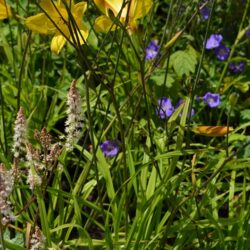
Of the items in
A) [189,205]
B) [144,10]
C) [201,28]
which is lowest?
[189,205]

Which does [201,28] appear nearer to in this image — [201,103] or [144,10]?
[201,103]

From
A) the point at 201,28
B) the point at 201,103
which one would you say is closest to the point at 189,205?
the point at 201,103

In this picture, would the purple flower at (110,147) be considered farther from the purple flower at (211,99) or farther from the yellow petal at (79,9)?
the yellow petal at (79,9)

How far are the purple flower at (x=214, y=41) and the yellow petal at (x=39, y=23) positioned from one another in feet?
5.13

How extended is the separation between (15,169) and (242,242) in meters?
0.74

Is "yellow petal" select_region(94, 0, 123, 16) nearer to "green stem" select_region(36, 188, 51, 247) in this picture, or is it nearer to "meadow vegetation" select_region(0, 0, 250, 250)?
"meadow vegetation" select_region(0, 0, 250, 250)

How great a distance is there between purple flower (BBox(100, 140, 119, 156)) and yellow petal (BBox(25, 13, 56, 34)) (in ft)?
2.58

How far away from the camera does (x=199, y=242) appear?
1779mm

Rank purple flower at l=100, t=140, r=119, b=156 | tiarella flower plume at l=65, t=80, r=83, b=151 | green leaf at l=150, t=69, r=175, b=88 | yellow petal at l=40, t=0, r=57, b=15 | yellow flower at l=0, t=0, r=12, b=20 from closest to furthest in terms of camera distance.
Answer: tiarella flower plume at l=65, t=80, r=83, b=151
yellow petal at l=40, t=0, r=57, b=15
yellow flower at l=0, t=0, r=12, b=20
purple flower at l=100, t=140, r=119, b=156
green leaf at l=150, t=69, r=175, b=88

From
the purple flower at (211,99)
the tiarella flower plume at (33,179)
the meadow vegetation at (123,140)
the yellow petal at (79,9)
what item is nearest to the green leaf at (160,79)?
the meadow vegetation at (123,140)

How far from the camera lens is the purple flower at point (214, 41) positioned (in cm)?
291

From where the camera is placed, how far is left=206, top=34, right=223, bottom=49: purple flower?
2.91 metres

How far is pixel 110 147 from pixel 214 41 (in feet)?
3.27

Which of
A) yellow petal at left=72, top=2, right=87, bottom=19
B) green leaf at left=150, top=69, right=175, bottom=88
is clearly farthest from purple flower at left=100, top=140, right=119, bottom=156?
yellow petal at left=72, top=2, right=87, bottom=19
